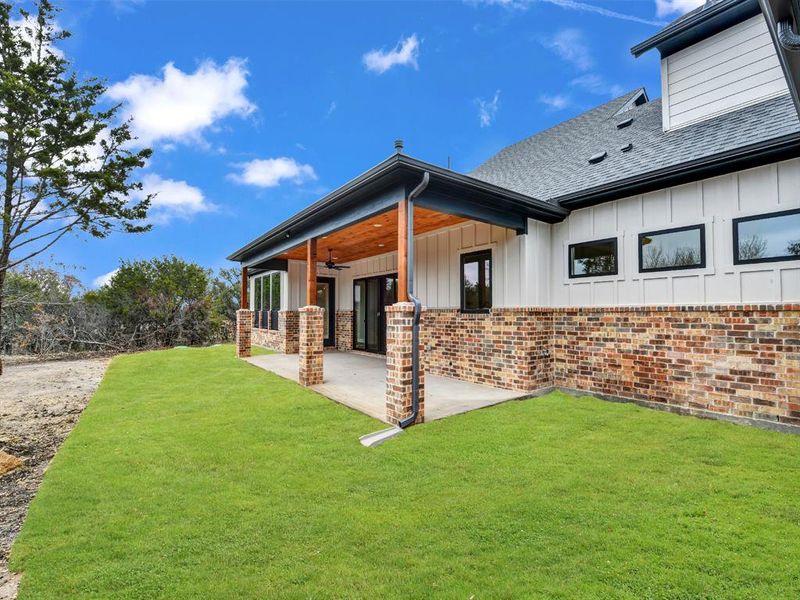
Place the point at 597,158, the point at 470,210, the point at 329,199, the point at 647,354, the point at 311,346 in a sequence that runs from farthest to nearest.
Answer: the point at 597,158, the point at 311,346, the point at 329,199, the point at 470,210, the point at 647,354

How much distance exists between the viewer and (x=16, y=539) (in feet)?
9.02

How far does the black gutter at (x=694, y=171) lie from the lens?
4.88 metres

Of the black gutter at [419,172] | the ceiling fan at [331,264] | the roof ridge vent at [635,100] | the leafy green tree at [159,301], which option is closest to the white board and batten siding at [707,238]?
the black gutter at [419,172]

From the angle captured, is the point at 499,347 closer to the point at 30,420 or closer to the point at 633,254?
the point at 633,254

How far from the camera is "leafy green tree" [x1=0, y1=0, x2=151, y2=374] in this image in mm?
11172

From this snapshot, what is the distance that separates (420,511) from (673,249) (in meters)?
5.40

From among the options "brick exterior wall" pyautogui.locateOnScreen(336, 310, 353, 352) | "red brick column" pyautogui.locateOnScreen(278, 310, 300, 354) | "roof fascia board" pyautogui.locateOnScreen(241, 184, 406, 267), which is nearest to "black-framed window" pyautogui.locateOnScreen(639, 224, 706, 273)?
"roof fascia board" pyautogui.locateOnScreen(241, 184, 406, 267)

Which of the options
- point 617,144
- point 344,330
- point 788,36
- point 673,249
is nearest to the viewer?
point 788,36

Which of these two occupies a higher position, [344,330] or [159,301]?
[159,301]

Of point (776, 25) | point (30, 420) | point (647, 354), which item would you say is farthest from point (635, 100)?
point (30, 420)

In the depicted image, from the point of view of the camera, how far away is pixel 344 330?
13367 millimetres

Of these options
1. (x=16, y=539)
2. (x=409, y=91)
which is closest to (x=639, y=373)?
(x=16, y=539)

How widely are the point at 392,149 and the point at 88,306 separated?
1615 cm

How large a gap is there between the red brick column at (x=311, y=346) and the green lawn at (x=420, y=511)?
2.05 metres
